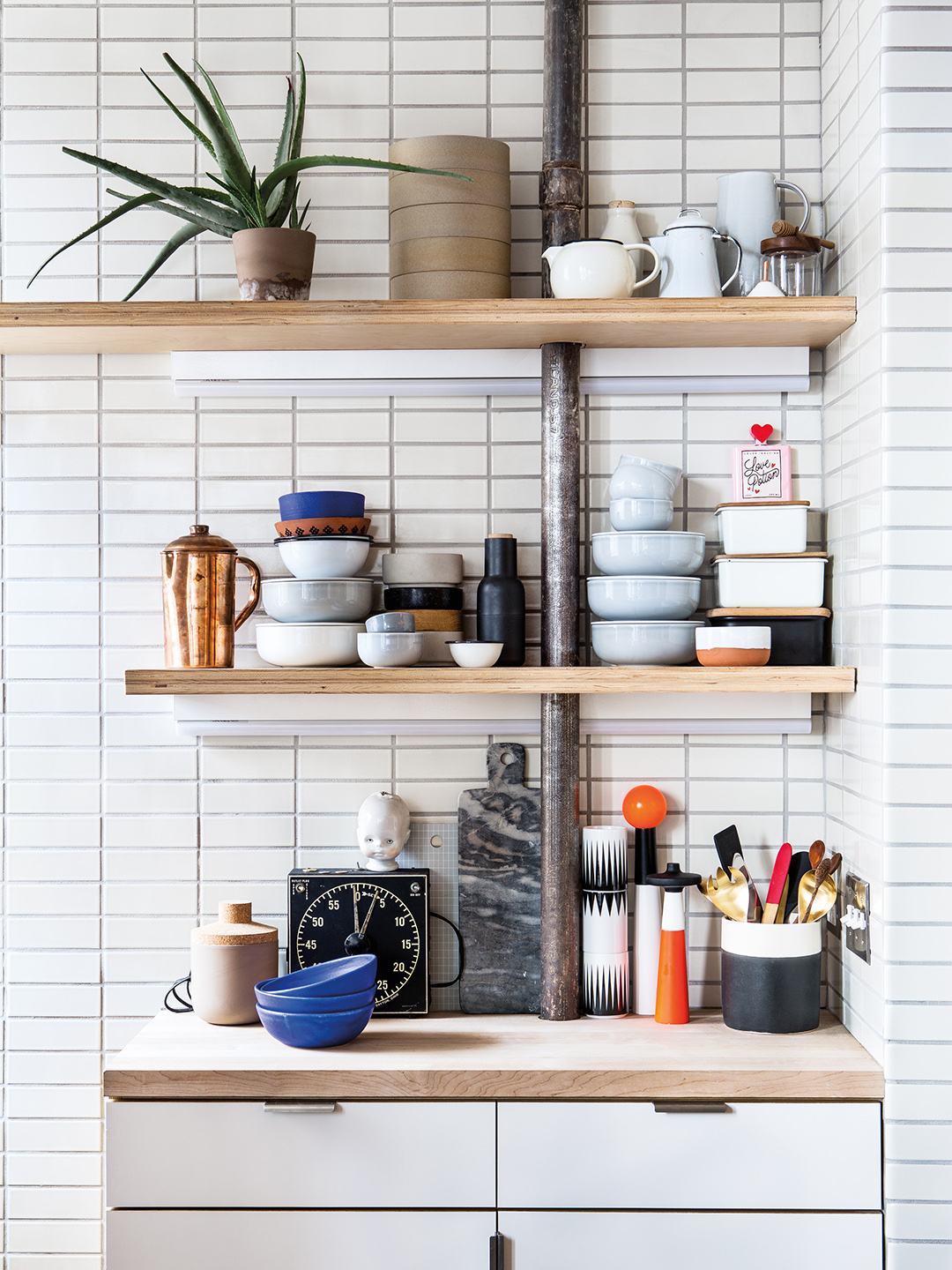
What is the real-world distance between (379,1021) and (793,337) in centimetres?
135

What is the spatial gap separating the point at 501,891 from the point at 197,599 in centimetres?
72

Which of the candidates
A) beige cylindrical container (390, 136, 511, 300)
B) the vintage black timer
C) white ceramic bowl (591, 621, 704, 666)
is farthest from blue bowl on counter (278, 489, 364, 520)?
the vintage black timer

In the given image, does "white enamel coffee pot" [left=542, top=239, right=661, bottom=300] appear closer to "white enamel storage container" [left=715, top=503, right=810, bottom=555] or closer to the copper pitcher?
"white enamel storage container" [left=715, top=503, right=810, bottom=555]

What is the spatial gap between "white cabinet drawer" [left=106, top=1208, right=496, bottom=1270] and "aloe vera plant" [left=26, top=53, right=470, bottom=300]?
56.1 inches

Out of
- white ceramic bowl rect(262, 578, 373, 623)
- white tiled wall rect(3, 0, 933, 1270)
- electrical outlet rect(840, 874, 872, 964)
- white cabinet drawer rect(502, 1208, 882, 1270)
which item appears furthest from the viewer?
white tiled wall rect(3, 0, 933, 1270)

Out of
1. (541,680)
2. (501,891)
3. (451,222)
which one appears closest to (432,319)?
(451,222)

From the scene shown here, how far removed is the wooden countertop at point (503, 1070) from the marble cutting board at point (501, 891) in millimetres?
161

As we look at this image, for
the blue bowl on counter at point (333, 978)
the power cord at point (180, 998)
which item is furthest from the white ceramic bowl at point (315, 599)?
the power cord at point (180, 998)

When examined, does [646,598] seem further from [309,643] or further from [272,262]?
[272,262]

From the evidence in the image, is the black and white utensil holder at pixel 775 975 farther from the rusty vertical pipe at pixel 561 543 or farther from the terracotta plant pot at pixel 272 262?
the terracotta plant pot at pixel 272 262

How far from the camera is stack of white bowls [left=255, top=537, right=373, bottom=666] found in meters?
1.70

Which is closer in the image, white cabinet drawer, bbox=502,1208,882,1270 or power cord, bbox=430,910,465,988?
white cabinet drawer, bbox=502,1208,882,1270

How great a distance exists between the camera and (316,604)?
1.72m

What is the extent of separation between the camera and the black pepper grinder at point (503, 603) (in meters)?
1.74
